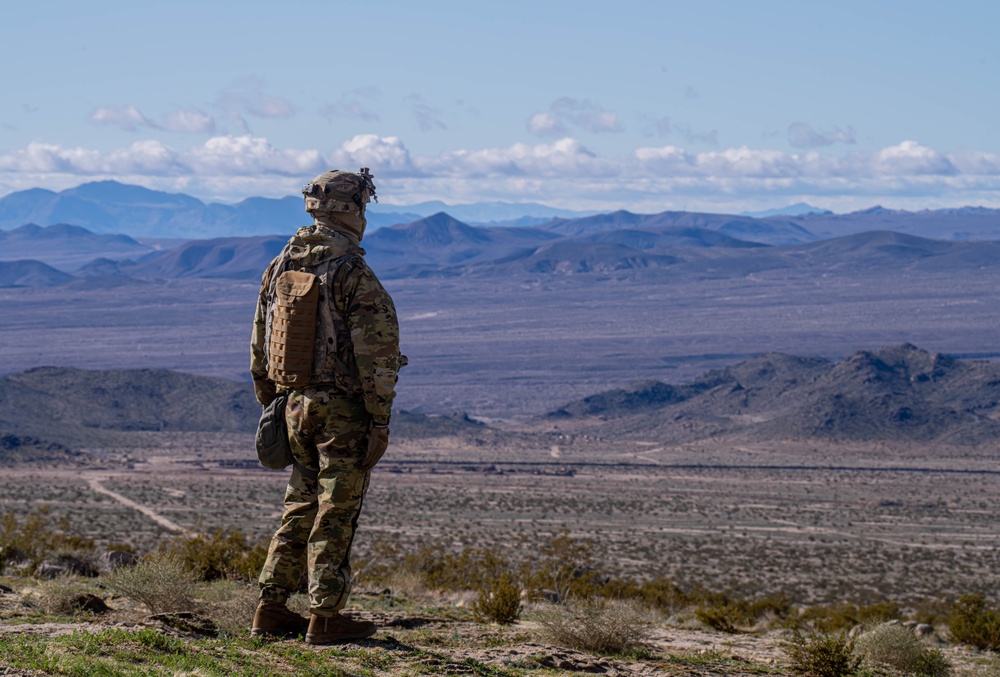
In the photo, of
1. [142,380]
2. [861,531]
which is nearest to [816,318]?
[142,380]

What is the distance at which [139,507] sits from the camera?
25859 millimetres

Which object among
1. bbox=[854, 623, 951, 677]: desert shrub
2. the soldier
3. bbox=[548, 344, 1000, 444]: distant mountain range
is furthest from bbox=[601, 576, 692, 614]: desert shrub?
bbox=[548, 344, 1000, 444]: distant mountain range

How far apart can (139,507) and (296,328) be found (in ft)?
70.5

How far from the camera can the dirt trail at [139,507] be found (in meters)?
21.4

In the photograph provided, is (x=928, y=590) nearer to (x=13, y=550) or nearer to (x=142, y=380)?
(x=13, y=550)

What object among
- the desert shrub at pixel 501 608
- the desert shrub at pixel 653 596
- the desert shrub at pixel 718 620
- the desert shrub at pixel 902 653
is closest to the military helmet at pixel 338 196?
the desert shrub at pixel 501 608

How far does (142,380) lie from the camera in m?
54.0

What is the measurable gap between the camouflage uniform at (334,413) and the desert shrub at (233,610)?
303 millimetres

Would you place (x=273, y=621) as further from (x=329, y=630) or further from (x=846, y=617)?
(x=846, y=617)

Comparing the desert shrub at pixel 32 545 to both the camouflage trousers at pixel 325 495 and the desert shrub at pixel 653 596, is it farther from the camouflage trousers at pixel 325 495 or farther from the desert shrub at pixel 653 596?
the desert shrub at pixel 653 596

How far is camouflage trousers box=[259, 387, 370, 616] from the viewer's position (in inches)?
224

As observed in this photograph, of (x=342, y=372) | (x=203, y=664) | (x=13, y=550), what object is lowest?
(x=13, y=550)

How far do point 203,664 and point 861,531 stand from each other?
22.4m

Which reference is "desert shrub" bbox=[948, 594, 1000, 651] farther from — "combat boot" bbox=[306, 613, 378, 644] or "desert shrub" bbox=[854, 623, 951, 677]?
"combat boot" bbox=[306, 613, 378, 644]
